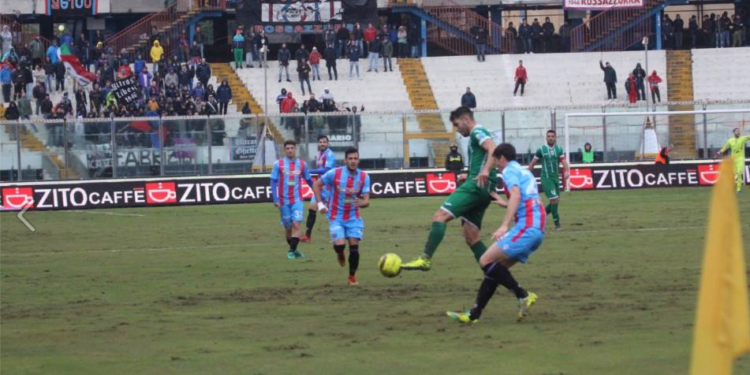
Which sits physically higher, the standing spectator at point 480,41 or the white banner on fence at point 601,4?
the white banner on fence at point 601,4

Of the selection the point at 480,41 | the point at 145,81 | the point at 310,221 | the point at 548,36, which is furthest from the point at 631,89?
the point at 310,221

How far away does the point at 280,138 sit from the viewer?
39312 mm

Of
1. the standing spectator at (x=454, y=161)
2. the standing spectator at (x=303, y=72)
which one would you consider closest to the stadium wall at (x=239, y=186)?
the standing spectator at (x=454, y=161)

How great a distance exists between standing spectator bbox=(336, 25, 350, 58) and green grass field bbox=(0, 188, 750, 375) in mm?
28365

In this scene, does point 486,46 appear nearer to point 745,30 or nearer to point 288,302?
point 745,30

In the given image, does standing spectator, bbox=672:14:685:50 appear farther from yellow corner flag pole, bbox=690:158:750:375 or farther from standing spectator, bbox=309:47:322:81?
yellow corner flag pole, bbox=690:158:750:375

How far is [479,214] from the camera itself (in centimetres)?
1380

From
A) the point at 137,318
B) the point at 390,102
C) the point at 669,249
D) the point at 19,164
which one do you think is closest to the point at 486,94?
the point at 390,102

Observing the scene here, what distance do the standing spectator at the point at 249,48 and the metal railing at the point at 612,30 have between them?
14083 mm

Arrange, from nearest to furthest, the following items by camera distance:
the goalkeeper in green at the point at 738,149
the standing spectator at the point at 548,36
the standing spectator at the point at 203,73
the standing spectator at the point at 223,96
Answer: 1. the goalkeeper in green at the point at 738,149
2. the standing spectator at the point at 223,96
3. the standing spectator at the point at 203,73
4. the standing spectator at the point at 548,36

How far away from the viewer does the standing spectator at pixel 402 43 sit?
5391 centimetres

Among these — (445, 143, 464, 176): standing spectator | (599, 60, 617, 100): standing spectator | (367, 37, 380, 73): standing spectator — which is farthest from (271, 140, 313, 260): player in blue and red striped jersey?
(367, 37, 380, 73): standing spectator

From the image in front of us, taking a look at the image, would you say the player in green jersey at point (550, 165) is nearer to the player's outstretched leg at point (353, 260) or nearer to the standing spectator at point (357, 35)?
the player's outstretched leg at point (353, 260)

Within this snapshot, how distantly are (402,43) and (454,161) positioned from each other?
56.5 feet
